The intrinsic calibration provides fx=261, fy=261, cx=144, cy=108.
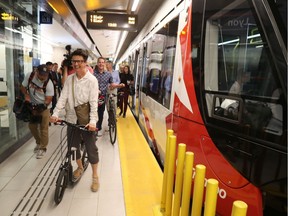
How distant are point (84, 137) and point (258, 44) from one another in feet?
6.89

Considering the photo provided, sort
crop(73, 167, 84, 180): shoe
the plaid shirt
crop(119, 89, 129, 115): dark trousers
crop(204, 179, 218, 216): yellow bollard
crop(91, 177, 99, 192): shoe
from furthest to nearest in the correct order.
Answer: crop(119, 89, 129, 115): dark trousers, the plaid shirt, crop(73, 167, 84, 180): shoe, crop(91, 177, 99, 192): shoe, crop(204, 179, 218, 216): yellow bollard

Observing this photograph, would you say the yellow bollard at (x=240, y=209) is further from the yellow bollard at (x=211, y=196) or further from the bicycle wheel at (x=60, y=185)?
the bicycle wheel at (x=60, y=185)

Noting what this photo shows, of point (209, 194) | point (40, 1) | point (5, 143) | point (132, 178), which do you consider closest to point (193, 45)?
point (209, 194)

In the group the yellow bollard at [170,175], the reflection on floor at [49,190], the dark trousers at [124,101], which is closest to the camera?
the yellow bollard at [170,175]

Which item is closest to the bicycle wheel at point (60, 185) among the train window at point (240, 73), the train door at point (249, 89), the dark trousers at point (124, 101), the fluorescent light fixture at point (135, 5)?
the train door at point (249, 89)

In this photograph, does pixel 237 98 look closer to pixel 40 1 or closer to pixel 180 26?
pixel 180 26

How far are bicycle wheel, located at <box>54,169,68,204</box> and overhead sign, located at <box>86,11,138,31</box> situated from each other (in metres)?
4.72

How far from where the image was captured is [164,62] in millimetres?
3768

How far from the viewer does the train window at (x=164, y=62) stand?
129 inches

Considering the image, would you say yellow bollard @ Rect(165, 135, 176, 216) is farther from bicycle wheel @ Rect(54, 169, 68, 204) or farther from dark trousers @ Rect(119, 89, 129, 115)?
dark trousers @ Rect(119, 89, 129, 115)

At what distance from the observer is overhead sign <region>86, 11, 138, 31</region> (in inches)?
261

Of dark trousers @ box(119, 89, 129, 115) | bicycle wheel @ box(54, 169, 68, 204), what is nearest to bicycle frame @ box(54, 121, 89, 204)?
bicycle wheel @ box(54, 169, 68, 204)

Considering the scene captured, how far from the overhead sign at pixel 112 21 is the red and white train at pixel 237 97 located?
4.13 metres

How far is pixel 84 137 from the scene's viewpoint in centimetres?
300
